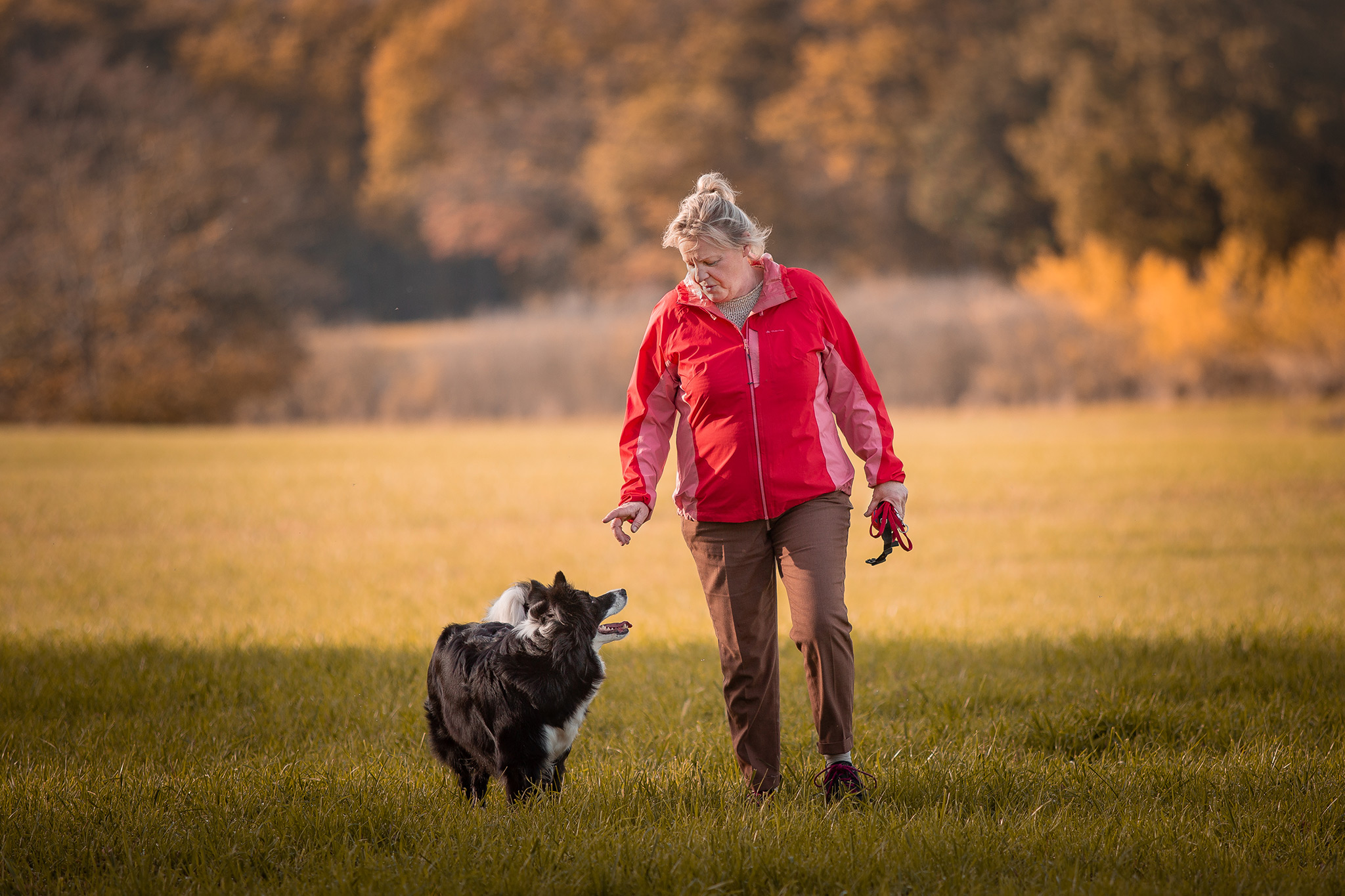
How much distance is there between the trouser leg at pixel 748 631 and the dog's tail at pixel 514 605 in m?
0.67

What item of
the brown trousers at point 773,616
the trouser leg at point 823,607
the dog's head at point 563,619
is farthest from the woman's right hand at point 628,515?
the trouser leg at point 823,607

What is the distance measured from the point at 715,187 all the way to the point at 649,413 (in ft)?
2.97

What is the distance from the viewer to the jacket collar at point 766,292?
4.24m

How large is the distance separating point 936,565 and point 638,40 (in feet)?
133

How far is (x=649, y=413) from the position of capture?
14.7ft

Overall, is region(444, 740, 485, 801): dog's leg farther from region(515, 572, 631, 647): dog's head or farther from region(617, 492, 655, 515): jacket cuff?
region(617, 492, 655, 515): jacket cuff

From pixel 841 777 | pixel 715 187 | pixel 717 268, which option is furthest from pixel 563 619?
pixel 715 187

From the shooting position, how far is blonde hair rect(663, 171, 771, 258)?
4.12 meters

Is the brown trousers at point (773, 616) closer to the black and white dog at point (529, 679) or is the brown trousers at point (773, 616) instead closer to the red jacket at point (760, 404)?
the red jacket at point (760, 404)

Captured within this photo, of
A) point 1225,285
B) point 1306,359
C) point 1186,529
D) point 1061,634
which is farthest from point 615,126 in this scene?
point 1061,634

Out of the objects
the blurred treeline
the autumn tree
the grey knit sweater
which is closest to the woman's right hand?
the grey knit sweater

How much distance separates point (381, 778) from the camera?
4605 millimetres

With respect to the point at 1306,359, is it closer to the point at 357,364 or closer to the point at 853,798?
the point at 357,364

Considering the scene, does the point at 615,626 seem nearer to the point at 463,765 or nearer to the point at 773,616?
the point at 773,616
